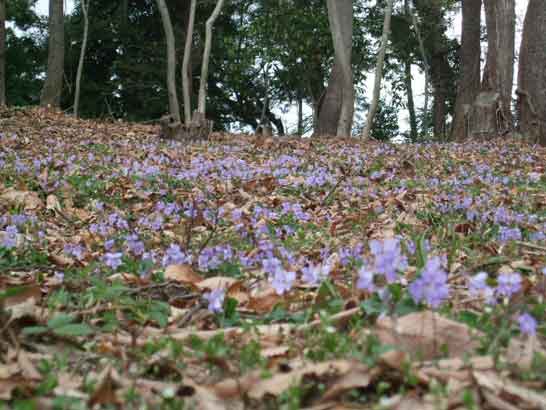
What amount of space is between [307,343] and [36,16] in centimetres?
3154

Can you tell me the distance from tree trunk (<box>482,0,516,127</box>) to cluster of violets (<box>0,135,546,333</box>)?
8.95 feet

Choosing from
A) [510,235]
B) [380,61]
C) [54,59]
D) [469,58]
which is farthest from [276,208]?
[54,59]

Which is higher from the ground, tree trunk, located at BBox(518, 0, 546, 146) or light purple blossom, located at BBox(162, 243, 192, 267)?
tree trunk, located at BBox(518, 0, 546, 146)

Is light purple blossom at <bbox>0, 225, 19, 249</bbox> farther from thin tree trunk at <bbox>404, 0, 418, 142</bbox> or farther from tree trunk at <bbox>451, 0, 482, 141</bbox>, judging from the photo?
thin tree trunk at <bbox>404, 0, 418, 142</bbox>

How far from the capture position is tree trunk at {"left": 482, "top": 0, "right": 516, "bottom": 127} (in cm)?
1373

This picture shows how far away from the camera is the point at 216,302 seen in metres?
2.35

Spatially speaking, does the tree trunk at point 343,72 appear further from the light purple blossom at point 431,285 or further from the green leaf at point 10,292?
the light purple blossom at point 431,285

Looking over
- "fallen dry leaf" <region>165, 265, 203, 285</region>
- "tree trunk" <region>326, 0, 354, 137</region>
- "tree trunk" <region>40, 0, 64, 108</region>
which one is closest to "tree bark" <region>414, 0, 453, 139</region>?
"tree trunk" <region>326, 0, 354, 137</region>

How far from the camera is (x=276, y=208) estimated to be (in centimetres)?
585

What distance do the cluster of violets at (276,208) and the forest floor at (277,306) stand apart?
19mm

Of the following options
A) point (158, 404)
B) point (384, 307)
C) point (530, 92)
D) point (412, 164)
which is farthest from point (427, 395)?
point (530, 92)

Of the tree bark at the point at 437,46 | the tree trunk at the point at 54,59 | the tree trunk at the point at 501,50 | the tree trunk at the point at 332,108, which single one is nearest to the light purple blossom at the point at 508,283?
the tree trunk at the point at 501,50

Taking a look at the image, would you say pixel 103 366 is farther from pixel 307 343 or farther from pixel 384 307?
pixel 384 307

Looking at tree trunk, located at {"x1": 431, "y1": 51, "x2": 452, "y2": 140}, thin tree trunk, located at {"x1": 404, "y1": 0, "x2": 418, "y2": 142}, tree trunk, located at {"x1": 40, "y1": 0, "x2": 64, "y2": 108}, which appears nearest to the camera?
tree trunk, located at {"x1": 40, "y1": 0, "x2": 64, "y2": 108}
